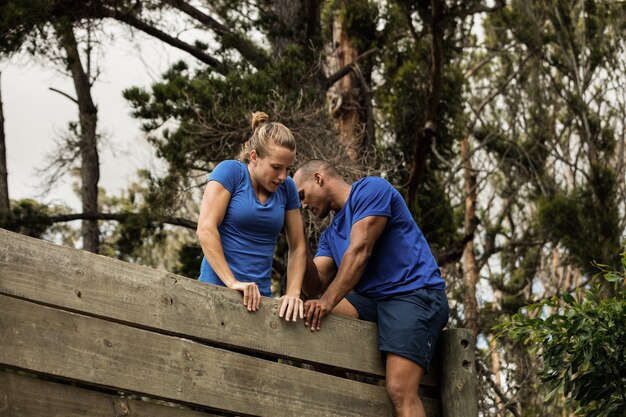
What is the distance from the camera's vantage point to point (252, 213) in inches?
162

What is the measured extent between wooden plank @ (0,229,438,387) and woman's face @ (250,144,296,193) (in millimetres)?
548

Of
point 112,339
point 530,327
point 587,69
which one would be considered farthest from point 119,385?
point 587,69

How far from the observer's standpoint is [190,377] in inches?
136

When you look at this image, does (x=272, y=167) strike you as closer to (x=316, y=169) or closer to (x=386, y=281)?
(x=316, y=169)

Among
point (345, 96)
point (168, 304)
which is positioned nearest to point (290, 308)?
point (168, 304)

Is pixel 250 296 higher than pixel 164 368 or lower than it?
higher

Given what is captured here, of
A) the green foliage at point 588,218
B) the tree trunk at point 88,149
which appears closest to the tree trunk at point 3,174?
the tree trunk at point 88,149

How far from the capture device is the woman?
A: 4031 mm

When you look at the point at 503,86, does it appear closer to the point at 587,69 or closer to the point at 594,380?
the point at 587,69

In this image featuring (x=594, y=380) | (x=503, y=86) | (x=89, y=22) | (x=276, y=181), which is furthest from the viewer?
(x=503, y=86)

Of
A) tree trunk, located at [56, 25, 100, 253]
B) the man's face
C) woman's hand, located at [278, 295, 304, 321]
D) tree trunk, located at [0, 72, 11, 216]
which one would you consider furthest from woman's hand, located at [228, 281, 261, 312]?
tree trunk, located at [56, 25, 100, 253]

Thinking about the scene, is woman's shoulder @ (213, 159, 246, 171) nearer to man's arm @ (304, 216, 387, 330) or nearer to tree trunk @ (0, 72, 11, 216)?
man's arm @ (304, 216, 387, 330)

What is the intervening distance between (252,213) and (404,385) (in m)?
0.93

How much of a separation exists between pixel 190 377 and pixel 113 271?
46cm
